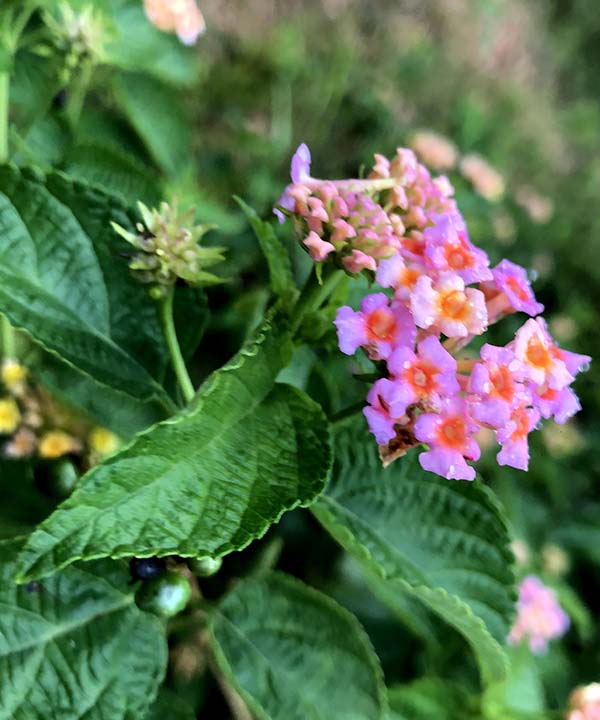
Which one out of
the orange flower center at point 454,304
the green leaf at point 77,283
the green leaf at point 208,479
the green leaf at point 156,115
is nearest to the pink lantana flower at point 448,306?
the orange flower center at point 454,304

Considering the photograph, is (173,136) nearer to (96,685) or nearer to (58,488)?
(58,488)

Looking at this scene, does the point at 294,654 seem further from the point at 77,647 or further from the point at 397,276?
the point at 397,276

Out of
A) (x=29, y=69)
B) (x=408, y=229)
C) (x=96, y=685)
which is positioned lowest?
(x=96, y=685)

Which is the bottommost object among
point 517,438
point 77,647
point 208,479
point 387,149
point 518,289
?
point 77,647

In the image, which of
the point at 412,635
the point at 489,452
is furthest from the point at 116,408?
the point at 489,452

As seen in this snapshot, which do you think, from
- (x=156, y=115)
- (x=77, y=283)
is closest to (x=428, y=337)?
(x=77, y=283)

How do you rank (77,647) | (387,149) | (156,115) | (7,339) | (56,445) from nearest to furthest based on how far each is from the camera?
(77,647) < (56,445) < (7,339) < (156,115) < (387,149)

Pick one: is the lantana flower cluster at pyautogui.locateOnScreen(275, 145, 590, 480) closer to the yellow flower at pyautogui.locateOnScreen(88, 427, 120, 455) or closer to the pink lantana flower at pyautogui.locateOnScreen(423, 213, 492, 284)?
the pink lantana flower at pyautogui.locateOnScreen(423, 213, 492, 284)

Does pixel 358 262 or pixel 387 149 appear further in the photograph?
pixel 387 149
